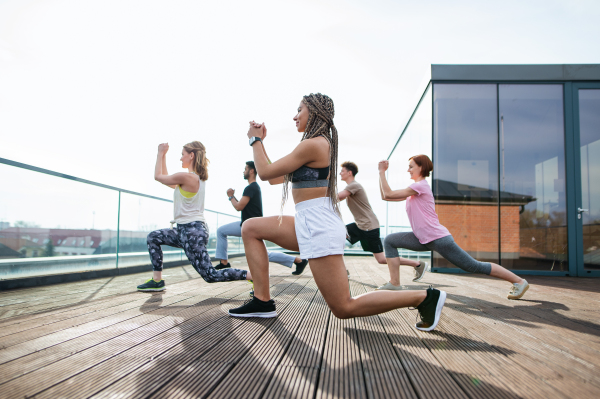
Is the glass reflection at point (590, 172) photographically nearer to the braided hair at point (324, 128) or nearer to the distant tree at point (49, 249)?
the braided hair at point (324, 128)

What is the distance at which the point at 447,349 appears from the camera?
1.94 m

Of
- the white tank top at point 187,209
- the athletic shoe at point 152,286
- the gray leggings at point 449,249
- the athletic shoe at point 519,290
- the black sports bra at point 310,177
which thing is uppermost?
the black sports bra at point 310,177

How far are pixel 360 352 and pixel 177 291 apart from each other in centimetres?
285

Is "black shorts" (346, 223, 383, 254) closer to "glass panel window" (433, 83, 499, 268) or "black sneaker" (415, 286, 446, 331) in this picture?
"glass panel window" (433, 83, 499, 268)

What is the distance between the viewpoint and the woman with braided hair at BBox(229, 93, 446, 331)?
2.11 metres

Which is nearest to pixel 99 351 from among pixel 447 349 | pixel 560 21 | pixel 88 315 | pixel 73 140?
pixel 88 315

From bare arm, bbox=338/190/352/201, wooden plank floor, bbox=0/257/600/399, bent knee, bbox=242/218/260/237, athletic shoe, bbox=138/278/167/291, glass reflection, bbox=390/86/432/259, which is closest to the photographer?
wooden plank floor, bbox=0/257/600/399

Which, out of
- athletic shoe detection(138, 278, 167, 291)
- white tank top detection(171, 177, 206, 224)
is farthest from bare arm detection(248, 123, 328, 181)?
athletic shoe detection(138, 278, 167, 291)

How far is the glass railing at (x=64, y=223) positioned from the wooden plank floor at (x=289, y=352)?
1511 millimetres

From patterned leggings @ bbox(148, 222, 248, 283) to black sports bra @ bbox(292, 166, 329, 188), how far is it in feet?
5.14

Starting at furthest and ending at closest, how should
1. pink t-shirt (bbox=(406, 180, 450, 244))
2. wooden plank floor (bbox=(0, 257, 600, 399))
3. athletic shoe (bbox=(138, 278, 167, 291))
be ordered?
athletic shoe (bbox=(138, 278, 167, 291)) < pink t-shirt (bbox=(406, 180, 450, 244)) < wooden plank floor (bbox=(0, 257, 600, 399))

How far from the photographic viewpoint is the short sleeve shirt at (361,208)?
5.25m

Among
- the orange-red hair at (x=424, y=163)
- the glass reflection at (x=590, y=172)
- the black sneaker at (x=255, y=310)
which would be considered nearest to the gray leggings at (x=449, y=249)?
the orange-red hair at (x=424, y=163)

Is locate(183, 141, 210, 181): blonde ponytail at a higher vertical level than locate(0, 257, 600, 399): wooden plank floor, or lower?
higher
